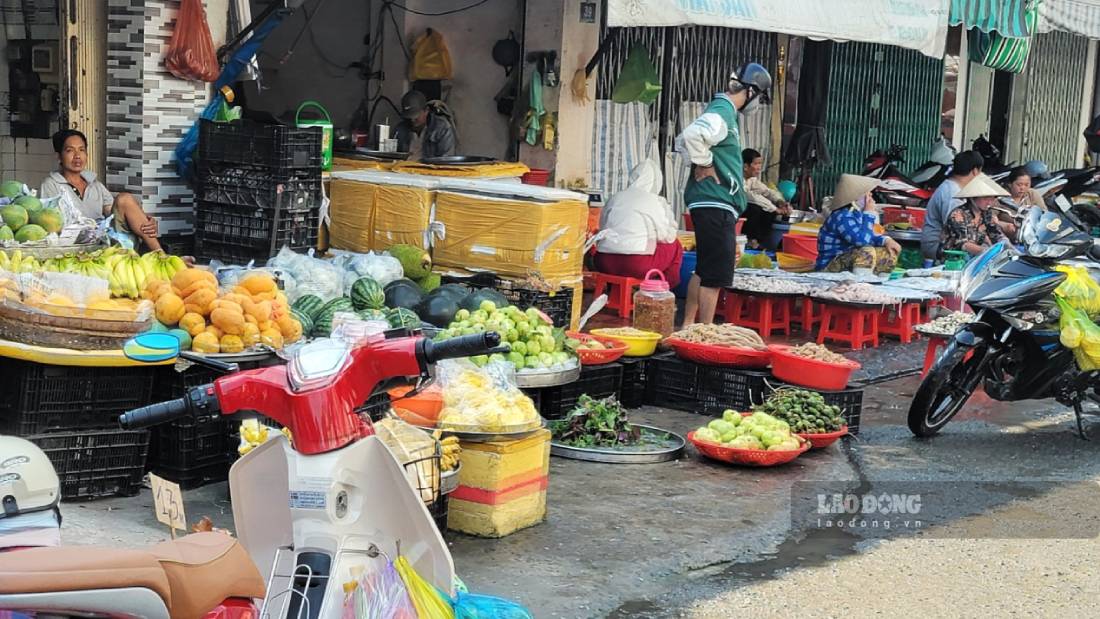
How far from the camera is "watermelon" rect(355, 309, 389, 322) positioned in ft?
24.8

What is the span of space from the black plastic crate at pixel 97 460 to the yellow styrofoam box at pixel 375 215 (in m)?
3.77

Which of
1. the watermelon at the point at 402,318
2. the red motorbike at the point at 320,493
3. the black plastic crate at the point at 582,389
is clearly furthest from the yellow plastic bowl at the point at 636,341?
the red motorbike at the point at 320,493

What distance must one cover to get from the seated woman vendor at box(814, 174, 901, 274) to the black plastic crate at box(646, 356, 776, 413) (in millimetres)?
4027

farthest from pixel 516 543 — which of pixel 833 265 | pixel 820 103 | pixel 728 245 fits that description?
pixel 820 103

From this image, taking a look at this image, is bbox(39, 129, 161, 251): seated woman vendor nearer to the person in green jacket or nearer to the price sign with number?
the person in green jacket

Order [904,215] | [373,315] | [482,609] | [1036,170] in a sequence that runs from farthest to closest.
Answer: [1036,170] < [904,215] < [373,315] < [482,609]

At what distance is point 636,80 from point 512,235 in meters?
4.71

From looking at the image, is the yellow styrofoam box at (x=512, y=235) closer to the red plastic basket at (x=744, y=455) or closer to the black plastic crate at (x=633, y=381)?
the black plastic crate at (x=633, y=381)

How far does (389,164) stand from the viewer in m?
11.1

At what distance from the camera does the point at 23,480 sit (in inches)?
123

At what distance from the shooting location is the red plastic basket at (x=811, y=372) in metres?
8.18

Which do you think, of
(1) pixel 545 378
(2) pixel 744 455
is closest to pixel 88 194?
(1) pixel 545 378

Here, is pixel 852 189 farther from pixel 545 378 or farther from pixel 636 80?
pixel 545 378

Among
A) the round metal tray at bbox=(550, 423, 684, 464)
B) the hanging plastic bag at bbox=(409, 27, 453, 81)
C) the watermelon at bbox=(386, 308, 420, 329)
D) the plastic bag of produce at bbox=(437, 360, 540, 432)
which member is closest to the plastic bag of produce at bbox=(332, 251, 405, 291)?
the watermelon at bbox=(386, 308, 420, 329)
